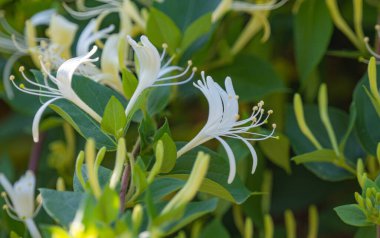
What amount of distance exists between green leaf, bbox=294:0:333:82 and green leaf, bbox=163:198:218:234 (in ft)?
1.44

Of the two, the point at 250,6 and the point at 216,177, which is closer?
the point at 216,177

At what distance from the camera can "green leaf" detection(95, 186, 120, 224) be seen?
54 centimetres

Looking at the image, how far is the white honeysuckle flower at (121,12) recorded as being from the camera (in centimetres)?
90

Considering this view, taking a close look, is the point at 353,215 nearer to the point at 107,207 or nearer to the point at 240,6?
the point at 107,207

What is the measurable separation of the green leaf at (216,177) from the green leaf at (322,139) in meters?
0.17

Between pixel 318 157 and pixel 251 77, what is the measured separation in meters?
0.26

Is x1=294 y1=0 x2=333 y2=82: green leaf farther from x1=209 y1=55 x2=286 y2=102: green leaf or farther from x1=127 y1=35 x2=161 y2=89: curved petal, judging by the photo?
x1=127 y1=35 x2=161 y2=89: curved petal

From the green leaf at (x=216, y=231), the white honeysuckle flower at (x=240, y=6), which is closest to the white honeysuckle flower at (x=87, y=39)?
the white honeysuckle flower at (x=240, y=6)

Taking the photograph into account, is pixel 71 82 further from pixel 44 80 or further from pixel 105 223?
pixel 105 223

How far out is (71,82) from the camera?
A: 0.73 metres

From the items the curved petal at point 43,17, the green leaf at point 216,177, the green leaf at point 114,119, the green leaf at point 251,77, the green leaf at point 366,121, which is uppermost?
the green leaf at point 114,119

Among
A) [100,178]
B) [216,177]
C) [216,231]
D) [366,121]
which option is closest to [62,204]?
[100,178]

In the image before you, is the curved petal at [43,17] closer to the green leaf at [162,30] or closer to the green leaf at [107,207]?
the green leaf at [162,30]

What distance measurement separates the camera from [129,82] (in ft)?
2.34
